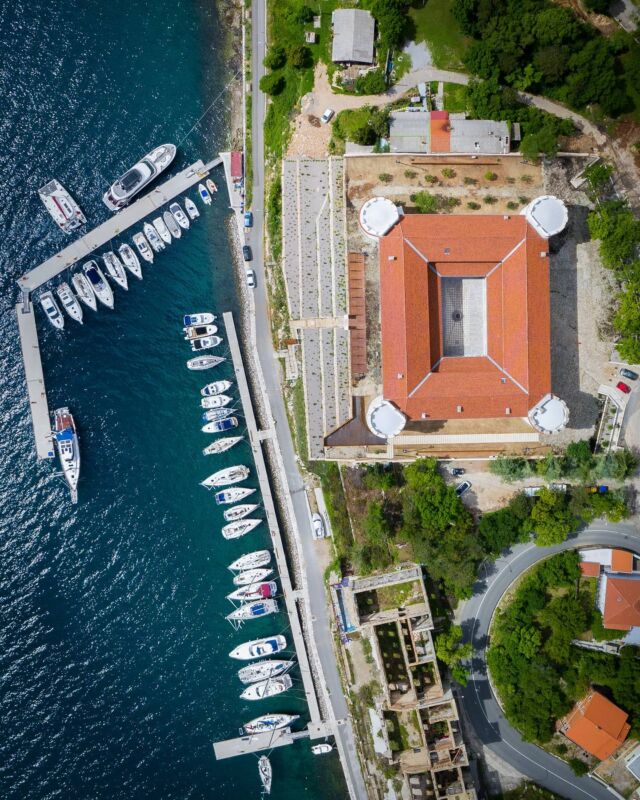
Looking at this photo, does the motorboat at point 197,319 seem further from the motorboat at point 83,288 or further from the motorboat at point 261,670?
the motorboat at point 261,670

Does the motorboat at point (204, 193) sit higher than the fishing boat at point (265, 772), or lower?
higher

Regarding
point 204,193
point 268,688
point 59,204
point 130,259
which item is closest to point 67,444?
point 130,259

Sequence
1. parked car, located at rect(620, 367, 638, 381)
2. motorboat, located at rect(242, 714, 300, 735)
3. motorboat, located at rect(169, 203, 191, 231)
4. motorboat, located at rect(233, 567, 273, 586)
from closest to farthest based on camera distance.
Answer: parked car, located at rect(620, 367, 638, 381), motorboat, located at rect(242, 714, 300, 735), motorboat, located at rect(233, 567, 273, 586), motorboat, located at rect(169, 203, 191, 231)

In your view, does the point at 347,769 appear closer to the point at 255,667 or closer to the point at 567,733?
the point at 255,667

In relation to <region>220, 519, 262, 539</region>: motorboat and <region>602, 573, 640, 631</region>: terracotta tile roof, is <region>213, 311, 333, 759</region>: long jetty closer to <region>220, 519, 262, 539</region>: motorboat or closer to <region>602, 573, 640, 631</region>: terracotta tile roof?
<region>220, 519, 262, 539</region>: motorboat

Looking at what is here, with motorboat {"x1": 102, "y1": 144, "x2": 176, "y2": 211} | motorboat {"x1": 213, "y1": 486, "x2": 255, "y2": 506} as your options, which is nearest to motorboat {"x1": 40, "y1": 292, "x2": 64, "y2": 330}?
motorboat {"x1": 102, "y1": 144, "x2": 176, "y2": 211}

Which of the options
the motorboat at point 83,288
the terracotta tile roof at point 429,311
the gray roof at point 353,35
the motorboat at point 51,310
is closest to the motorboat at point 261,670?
the terracotta tile roof at point 429,311

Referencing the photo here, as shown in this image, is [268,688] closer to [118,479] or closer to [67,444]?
[118,479]
